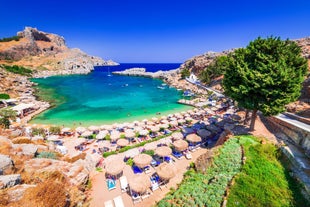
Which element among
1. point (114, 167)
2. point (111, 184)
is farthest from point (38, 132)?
point (111, 184)

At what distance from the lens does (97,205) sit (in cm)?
1162

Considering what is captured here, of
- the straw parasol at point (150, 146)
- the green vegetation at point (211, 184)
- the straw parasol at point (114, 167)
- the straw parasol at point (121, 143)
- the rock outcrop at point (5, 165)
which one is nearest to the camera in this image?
the rock outcrop at point (5, 165)

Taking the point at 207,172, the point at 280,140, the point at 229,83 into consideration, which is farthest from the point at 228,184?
the point at 229,83

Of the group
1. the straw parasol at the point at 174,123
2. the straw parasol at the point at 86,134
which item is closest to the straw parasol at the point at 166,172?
the straw parasol at the point at 174,123

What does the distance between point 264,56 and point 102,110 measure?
31519mm

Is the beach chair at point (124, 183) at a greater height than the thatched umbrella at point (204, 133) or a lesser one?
lesser

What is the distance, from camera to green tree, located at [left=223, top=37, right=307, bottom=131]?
1349 centimetres

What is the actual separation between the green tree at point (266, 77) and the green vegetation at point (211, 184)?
4.91 meters

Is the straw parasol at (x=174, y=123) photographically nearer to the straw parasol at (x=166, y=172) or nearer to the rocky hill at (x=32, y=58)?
the straw parasol at (x=166, y=172)

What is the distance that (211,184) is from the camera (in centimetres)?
1103

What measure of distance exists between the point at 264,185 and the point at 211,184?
11.2ft

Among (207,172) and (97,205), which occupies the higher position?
(207,172)

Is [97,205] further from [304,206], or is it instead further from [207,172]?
[304,206]

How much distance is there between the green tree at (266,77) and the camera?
13492mm
